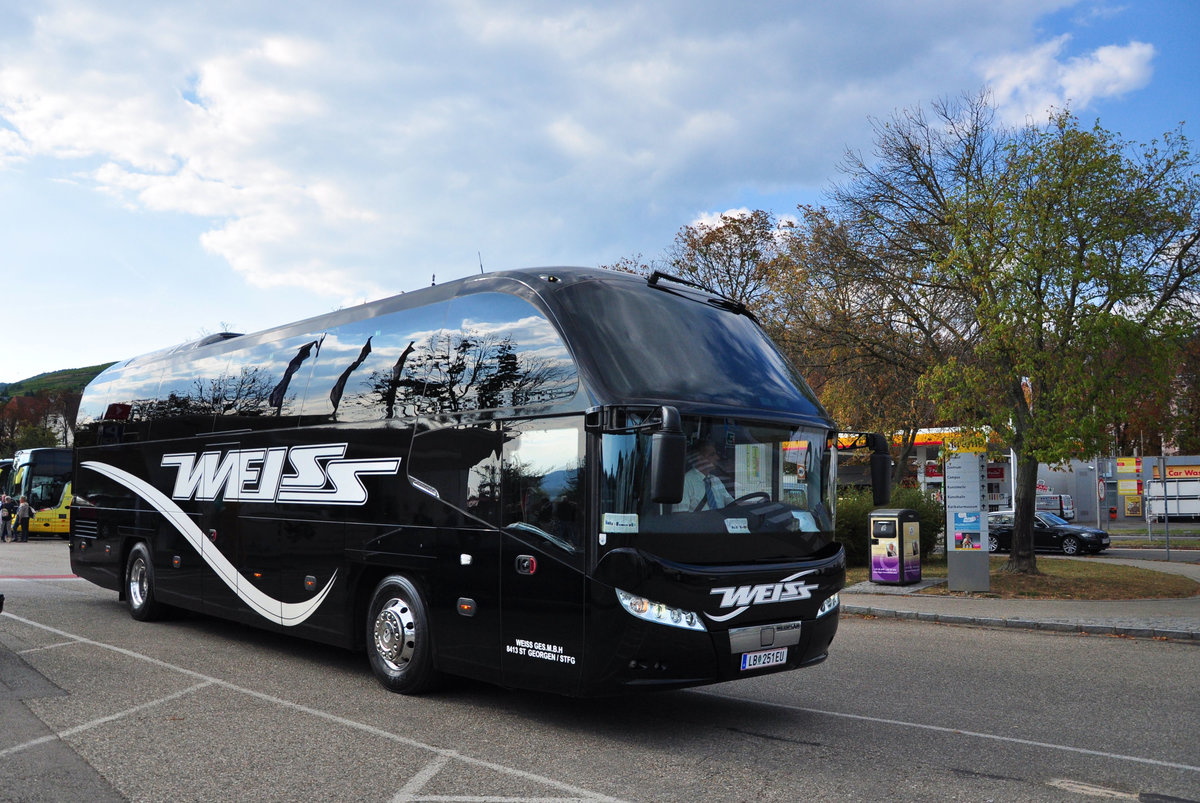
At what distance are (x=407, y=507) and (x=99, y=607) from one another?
858 cm

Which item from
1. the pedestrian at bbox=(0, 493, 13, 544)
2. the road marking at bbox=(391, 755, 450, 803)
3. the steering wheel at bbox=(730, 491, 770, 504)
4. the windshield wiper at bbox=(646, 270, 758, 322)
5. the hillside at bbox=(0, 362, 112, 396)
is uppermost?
the hillside at bbox=(0, 362, 112, 396)

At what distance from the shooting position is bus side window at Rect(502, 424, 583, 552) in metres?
6.42

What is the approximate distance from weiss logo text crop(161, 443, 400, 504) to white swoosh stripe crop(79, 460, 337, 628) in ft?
1.09

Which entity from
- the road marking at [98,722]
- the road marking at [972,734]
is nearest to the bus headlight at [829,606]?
the road marking at [972,734]

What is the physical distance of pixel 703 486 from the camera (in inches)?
258

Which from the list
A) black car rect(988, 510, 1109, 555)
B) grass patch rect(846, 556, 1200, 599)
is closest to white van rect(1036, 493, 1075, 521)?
black car rect(988, 510, 1109, 555)

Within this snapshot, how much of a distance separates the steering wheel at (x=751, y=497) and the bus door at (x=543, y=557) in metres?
1.18

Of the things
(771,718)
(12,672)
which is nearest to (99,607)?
(12,672)

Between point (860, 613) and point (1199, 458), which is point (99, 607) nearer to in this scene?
point (860, 613)

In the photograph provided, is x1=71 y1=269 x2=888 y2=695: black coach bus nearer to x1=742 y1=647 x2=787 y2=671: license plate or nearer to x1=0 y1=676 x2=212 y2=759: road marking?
x1=742 y1=647 x2=787 y2=671: license plate

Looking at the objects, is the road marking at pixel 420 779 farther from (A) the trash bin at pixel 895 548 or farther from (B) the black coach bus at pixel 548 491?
(A) the trash bin at pixel 895 548

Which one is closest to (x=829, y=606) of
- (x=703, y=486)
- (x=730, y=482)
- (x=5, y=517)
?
(x=730, y=482)

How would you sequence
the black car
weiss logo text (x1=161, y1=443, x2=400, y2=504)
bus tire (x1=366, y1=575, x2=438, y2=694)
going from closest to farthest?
1. bus tire (x1=366, y1=575, x2=438, y2=694)
2. weiss logo text (x1=161, y1=443, x2=400, y2=504)
3. the black car

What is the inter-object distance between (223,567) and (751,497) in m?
6.41
